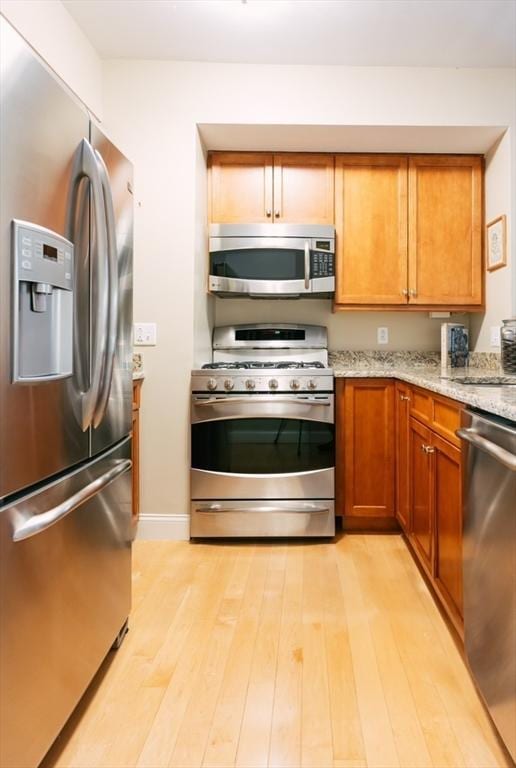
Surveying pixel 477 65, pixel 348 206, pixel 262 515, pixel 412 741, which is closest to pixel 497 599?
pixel 412 741

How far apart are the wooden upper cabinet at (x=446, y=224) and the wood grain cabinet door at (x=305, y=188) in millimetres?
502

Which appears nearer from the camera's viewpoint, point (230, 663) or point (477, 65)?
point (230, 663)

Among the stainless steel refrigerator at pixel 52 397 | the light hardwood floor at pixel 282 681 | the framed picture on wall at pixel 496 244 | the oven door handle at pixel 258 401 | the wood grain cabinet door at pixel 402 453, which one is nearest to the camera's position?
the stainless steel refrigerator at pixel 52 397

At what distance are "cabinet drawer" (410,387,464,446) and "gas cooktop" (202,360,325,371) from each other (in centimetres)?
75

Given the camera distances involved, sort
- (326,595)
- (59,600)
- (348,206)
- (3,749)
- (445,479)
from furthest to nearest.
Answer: (348,206) < (326,595) < (445,479) < (59,600) < (3,749)

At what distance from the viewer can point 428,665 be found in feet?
4.94

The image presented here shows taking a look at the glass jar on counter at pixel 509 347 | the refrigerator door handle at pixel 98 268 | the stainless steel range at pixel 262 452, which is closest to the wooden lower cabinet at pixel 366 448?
the stainless steel range at pixel 262 452

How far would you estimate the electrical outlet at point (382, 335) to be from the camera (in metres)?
3.12

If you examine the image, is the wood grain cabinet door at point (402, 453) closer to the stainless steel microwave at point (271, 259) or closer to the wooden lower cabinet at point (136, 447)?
the stainless steel microwave at point (271, 259)

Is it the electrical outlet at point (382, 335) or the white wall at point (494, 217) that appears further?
the electrical outlet at point (382, 335)

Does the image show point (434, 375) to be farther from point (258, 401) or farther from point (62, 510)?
point (62, 510)

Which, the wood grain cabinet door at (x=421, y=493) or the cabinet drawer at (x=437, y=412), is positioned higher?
the cabinet drawer at (x=437, y=412)

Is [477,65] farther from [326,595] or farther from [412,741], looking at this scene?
[412,741]

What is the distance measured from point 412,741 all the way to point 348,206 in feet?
8.41
